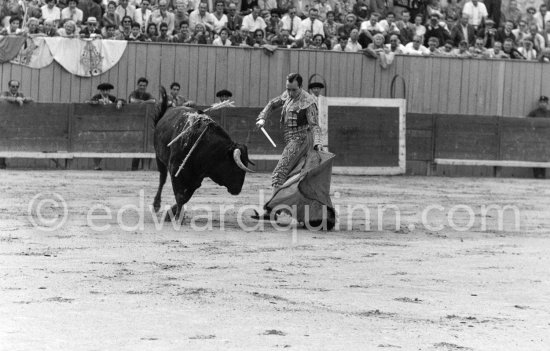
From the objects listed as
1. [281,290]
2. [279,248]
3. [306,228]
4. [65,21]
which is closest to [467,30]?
[65,21]

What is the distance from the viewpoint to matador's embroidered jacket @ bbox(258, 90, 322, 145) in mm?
12469

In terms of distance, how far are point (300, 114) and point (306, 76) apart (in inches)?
326

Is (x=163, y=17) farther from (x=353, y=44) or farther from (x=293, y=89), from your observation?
(x=293, y=89)

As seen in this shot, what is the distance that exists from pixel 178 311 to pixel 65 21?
11.9 metres

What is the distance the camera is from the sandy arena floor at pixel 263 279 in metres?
6.91

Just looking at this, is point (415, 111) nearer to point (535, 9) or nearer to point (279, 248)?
point (535, 9)

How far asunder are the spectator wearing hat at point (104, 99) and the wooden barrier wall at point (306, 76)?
0.28 meters

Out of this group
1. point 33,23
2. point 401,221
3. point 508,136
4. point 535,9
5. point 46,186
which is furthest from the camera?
point 535,9

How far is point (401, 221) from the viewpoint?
1367 cm

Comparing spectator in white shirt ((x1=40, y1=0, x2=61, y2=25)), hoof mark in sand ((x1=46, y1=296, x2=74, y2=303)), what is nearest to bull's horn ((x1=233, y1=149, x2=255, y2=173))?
hoof mark in sand ((x1=46, y1=296, x2=74, y2=303))

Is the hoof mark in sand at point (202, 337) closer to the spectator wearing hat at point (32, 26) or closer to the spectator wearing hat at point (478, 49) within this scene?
the spectator wearing hat at point (32, 26)

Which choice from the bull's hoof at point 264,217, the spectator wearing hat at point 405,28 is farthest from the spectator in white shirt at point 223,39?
the bull's hoof at point 264,217

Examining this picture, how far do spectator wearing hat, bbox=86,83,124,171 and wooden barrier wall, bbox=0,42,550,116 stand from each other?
0.91 feet

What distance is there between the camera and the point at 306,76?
815 inches
